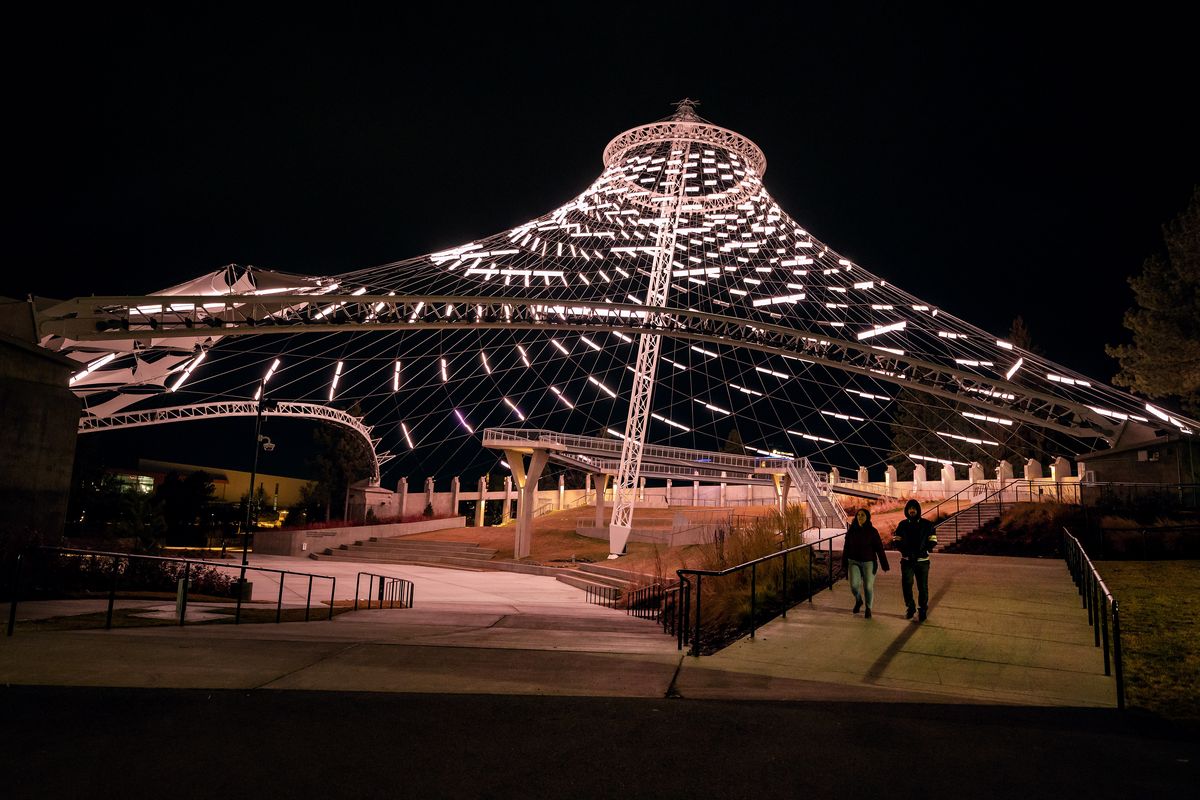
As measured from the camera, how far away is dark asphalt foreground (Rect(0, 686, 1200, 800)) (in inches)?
172

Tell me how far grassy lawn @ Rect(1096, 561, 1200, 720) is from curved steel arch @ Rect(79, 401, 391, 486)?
140 ft

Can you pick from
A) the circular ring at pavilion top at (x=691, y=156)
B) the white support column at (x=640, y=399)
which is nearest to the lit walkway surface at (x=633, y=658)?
the white support column at (x=640, y=399)

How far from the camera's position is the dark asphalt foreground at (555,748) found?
436 cm

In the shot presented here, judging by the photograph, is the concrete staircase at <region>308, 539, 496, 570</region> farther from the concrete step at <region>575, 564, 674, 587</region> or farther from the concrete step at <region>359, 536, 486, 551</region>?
the concrete step at <region>575, 564, 674, 587</region>

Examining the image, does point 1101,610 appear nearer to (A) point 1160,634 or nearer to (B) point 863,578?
(A) point 1160,634

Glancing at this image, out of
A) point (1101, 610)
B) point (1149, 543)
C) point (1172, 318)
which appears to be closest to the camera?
point (1101, 610)

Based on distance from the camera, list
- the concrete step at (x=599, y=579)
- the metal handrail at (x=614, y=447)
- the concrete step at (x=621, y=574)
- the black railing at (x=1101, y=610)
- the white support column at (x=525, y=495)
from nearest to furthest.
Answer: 1. the black railing at (x=1101, y=610)
2. the concrete step at (x=621, y=574)
3. the concrete step at (x=599, y=579)
4. the white support column at (x=525, y=495)
5. the metal handrail at (x=614, y=447)

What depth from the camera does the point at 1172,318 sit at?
32.5 metres

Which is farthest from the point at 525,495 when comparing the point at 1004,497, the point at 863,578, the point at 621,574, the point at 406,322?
the point at 863,578

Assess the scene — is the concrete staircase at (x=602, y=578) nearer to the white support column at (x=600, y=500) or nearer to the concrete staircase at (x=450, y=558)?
the concrete staircase at (x=450, y=558)

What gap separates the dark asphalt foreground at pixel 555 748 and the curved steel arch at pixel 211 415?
1678 inches

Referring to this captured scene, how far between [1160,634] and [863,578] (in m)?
3.72

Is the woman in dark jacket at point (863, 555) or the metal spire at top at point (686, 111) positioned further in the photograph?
the metal spire at top at point (686, 111)

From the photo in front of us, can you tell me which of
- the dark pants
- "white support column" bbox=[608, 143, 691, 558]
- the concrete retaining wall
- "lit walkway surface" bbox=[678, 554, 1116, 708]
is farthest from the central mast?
the dark pants
